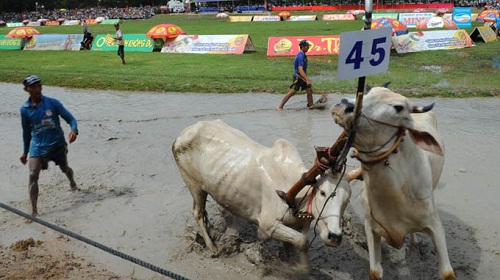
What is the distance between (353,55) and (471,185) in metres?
4.51

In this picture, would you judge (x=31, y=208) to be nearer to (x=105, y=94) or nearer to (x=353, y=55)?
(x=353, y=55)

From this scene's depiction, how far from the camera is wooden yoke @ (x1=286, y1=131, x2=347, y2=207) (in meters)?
4.06

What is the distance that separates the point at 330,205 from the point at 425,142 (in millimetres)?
1014

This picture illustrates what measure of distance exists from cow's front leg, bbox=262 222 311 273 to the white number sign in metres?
1.65

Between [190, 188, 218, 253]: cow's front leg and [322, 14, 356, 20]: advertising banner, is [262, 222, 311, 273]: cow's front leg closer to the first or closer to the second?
[190, 188, 218, 253]: cow's front leg

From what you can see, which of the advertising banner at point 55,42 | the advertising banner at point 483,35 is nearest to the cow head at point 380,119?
the advertising banner at point 483,35

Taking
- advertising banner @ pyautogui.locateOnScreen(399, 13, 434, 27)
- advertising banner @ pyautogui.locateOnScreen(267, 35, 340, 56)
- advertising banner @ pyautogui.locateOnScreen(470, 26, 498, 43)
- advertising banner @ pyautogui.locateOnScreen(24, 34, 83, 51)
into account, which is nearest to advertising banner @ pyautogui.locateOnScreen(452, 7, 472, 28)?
advertising banner @ pyautogui.locateOnScreen(399, 13, 434, 27)

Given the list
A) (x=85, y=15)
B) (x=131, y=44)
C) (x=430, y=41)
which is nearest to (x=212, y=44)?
(x=131, y=44)

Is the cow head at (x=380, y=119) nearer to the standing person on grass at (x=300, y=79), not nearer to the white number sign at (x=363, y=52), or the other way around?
the white number sign at (x=363, y=52)

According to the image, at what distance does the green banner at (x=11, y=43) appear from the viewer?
110ft

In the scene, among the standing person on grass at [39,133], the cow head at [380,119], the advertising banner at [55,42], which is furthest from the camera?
the advertising banner at [55,42]

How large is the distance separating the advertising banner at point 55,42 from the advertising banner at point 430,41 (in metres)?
19.5

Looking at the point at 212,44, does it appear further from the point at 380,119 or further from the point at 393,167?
the point at 380,119

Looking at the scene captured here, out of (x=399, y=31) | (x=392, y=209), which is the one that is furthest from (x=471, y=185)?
(x=399, y=31)
